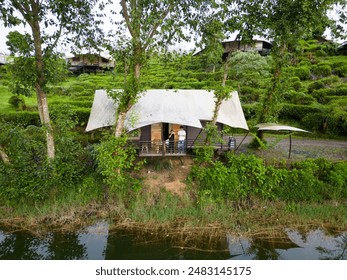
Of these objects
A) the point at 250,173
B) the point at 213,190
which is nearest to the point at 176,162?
the point at 213,190

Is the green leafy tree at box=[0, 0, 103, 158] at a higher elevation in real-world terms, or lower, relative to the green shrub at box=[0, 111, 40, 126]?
higher

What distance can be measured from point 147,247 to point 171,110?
6631 millimetres

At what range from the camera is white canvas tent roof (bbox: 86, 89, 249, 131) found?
40.5 ft

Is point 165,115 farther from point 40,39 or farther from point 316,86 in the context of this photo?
point 316,86

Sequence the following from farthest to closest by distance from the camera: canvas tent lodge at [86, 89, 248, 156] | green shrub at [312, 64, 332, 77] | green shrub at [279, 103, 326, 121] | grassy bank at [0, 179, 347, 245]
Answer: green shrub at [312, 64, 332, 77] < green shrub at [279, 103, 326, 121] < canvas tent lodge at [86, 89, 248, 156] < grassy bank at [0, 179, 347, 245]

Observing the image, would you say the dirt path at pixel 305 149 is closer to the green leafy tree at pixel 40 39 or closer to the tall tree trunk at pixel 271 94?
the tall tree trunk at pixel 271 94

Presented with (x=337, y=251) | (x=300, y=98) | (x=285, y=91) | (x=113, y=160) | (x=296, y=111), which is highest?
(x=285, y=91)

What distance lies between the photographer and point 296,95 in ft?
77.6

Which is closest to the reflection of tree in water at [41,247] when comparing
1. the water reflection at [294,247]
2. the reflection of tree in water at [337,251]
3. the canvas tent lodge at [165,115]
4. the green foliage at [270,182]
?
the canvas tent lodge at [165,115]

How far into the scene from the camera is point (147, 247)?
8938 millimetres

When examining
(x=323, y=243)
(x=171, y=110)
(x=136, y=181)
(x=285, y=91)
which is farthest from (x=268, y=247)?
(x=285, y=91)

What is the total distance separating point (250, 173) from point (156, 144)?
448 centimetres

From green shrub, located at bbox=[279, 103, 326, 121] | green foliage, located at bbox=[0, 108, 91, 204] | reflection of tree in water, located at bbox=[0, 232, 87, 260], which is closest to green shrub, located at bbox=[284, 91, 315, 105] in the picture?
green shrub, located at bbox=[279, 103, 326, 121]

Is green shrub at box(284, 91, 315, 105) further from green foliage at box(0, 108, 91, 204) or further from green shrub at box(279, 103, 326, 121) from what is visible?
green foliage at box(0, 108, 91, 204)
